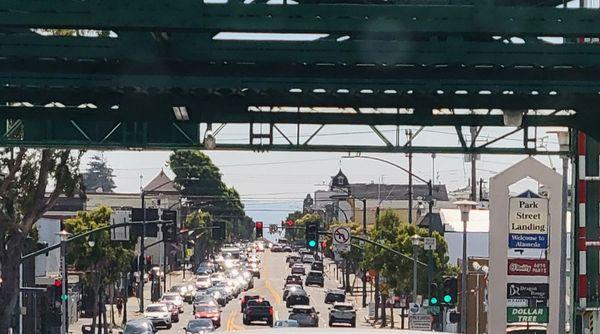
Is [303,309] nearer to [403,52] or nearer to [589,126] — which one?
[589,126]

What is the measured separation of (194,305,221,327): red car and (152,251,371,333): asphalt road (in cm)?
57


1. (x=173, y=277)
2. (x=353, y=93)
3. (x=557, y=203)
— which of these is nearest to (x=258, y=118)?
(x=353, y=93)

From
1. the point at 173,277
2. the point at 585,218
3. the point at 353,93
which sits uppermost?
the point at 353,93

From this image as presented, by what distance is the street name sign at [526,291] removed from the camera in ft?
149

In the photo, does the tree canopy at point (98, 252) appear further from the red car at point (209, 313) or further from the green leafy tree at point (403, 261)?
the green leafy tree at point (403, 261)

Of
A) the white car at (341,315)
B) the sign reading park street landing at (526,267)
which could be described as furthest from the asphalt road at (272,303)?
the sign reading park street landing at (526,267)

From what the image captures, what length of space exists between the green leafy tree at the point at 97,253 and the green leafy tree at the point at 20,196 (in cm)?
1219

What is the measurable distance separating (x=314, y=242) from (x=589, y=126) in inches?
1492

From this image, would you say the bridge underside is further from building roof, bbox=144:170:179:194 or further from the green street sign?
building roof, bbox=144:170:179:194

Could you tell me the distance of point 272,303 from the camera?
287 ft

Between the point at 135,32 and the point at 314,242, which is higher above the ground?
the point at 135,32

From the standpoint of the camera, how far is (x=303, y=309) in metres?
57.8

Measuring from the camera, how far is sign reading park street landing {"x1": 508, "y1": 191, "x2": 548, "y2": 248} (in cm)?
4441

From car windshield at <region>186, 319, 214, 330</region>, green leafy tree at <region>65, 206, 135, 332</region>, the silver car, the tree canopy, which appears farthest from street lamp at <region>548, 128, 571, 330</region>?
the tree canopy
